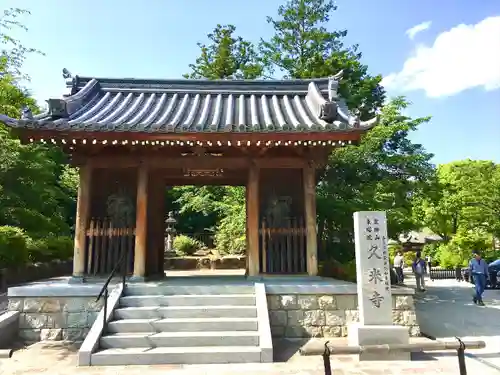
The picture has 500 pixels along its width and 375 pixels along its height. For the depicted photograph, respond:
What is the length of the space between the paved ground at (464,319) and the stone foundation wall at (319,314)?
0.96 m

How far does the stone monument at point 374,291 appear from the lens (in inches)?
237

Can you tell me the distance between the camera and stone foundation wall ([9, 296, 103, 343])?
7105 millimetres

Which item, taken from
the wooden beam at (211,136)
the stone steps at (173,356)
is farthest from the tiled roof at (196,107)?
the stone steps at (173,356)

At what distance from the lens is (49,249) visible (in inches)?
567

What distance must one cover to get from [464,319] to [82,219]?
9301mm

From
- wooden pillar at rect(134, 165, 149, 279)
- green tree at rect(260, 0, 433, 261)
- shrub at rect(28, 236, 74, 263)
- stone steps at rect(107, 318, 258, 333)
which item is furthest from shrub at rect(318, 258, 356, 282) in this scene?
shrub at rect(28, 236, 74, 263)

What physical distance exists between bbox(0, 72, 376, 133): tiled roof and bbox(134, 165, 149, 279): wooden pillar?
122 centimetres

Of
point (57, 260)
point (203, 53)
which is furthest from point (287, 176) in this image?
point (203, 53)

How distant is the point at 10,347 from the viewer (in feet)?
21.7

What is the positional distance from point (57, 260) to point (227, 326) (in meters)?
10.9

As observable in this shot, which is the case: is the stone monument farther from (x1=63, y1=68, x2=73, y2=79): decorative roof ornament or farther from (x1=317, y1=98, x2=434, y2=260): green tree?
(x1=63, y1=68, x2=73, y2=79): decorative roof ornament

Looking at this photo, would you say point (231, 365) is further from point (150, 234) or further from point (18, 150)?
point (18, 150)

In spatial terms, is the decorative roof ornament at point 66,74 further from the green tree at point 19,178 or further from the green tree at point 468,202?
the green tree at point 468,202

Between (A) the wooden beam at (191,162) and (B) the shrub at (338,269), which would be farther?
(B) the shrub at (338,269)
